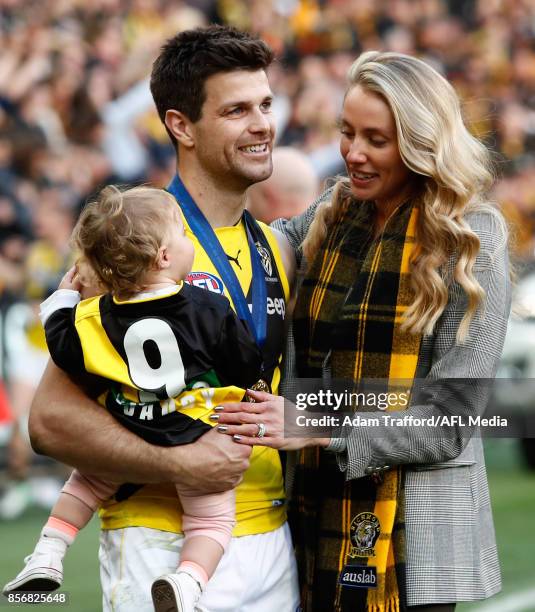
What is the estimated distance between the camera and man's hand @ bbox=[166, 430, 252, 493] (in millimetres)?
3271

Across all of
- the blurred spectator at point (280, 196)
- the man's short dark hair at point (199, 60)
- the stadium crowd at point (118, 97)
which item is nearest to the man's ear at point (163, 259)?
the man's short dark hair at point (199, 60)

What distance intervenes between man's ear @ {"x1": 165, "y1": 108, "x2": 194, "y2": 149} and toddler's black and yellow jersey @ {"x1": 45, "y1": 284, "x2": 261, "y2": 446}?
653 mm

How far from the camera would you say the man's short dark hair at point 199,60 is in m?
3.70

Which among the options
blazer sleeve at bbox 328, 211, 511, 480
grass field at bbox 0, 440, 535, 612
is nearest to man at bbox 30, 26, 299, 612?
blazer sleeve at bbox 328, 211, 511, 480

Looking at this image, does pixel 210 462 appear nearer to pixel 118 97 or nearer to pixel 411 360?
pixel 411 360

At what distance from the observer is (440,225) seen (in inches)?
134

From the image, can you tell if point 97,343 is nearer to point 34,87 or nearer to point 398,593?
point 398,593

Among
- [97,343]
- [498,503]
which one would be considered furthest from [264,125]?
[498,503]

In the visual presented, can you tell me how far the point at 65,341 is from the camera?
3.32 metres

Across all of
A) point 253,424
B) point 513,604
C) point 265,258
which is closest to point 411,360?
point 253,424

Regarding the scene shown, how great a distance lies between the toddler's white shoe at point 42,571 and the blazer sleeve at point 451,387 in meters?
0.85

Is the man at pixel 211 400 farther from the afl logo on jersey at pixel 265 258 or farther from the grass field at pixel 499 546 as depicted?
the grass field at pixel 499 546

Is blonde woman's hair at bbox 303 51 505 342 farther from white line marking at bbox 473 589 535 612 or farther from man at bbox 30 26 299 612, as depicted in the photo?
white line marking at bbox 473 589 535 612

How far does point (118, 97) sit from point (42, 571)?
8589mm
